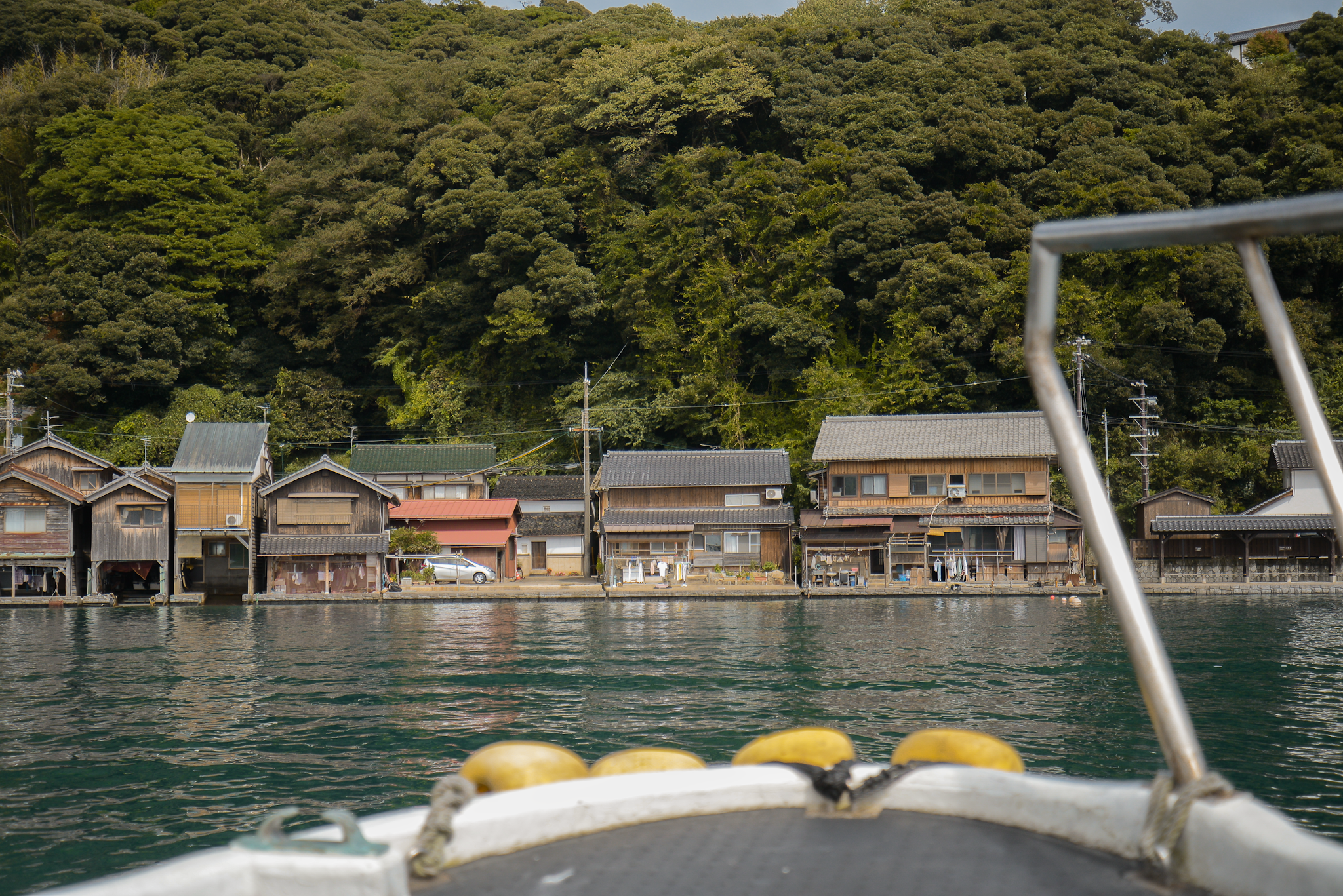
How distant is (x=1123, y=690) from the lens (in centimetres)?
1512

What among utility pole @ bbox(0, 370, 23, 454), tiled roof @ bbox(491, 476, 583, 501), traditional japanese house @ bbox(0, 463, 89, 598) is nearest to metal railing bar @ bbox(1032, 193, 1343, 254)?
traditional japanese house @ bbox(0, 463, 89, 598)

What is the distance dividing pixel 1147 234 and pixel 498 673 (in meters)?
16.1

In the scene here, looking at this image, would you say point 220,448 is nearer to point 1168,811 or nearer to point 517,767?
point 517,767

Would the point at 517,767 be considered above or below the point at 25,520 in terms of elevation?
below

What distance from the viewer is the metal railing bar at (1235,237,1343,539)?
8.20 feet

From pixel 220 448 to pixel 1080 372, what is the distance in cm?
3077

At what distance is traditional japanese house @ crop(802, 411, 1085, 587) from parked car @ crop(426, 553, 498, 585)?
39.4ft

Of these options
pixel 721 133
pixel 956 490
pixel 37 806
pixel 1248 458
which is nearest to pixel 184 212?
pixel 721 133

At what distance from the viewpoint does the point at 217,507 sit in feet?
114

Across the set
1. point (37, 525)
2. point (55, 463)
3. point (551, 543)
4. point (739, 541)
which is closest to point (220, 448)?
point (55, 463)

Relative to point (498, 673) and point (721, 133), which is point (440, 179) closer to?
point (721, 133)

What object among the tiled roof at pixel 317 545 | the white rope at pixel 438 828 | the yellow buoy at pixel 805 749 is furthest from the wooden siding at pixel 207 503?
the white rope at pixel 438 828

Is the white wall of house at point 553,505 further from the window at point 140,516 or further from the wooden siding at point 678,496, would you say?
the window at point 140,516

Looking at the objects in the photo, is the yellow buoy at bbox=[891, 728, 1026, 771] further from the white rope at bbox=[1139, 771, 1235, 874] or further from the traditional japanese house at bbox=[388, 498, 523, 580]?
the traditional japanese house at bbox=[388, 498, 523, 580]
